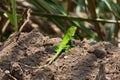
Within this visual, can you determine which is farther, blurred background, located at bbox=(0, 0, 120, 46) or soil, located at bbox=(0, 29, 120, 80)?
blurred background, located at bbox=(0, 0, 120, 46)

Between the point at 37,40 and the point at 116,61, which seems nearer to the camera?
the point at 116,61

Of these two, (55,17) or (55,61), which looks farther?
(55,17)

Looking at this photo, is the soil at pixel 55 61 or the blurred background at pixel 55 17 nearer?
the soil at pixel 55 61

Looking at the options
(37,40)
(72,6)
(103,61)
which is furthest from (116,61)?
(72,6)

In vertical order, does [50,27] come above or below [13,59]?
below

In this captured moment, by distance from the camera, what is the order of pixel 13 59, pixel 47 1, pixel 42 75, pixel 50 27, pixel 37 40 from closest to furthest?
pixel 42 75 < pixel 13 59 < pixel 37 40 < pixel 47 1 < pixel 50 27

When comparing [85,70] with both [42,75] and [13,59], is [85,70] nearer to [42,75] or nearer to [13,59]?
[42,75]

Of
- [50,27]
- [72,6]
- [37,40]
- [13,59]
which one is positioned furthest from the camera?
[72,6]
